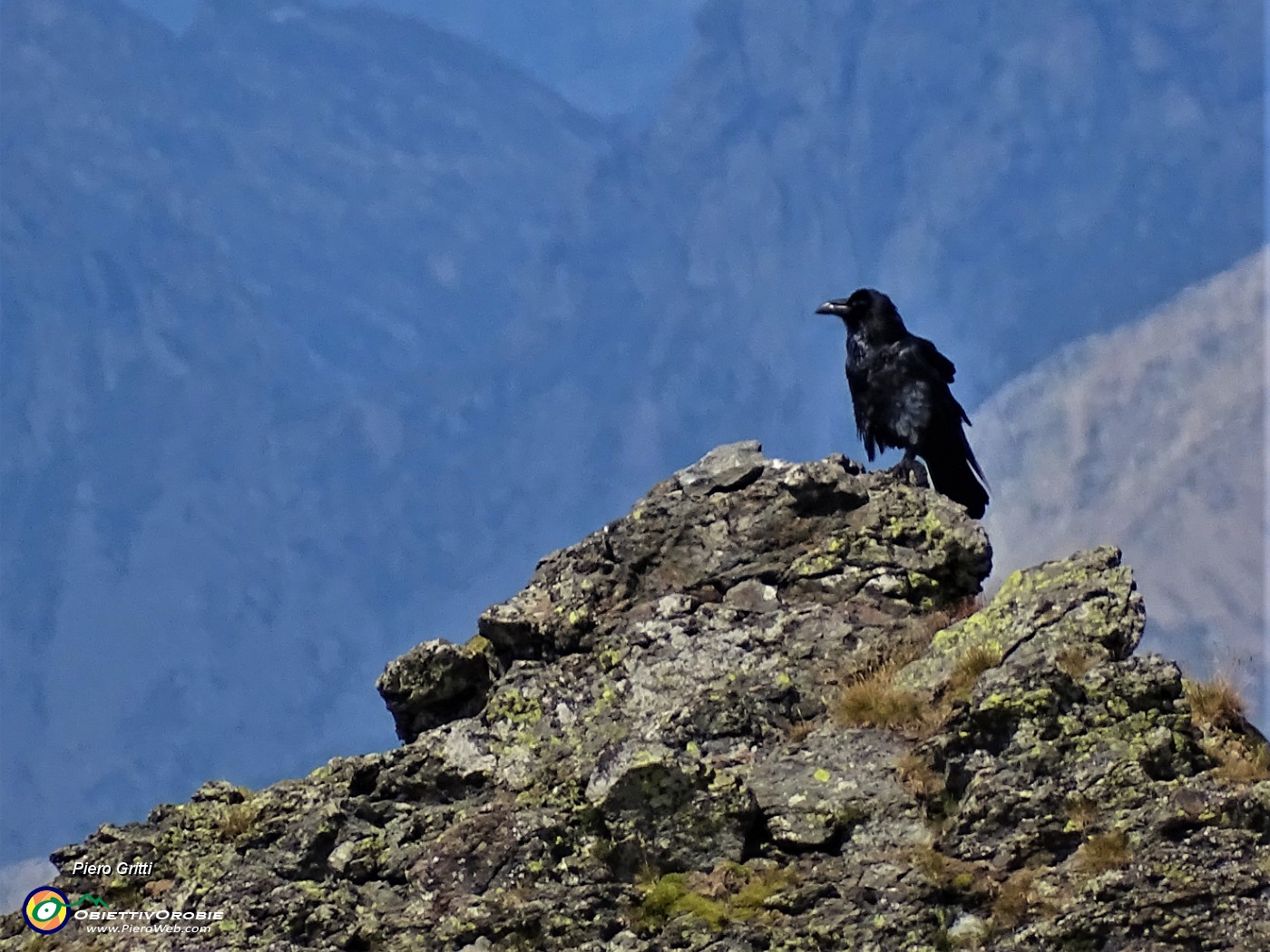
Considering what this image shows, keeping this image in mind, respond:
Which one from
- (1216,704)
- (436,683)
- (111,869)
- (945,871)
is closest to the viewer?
(945,871)

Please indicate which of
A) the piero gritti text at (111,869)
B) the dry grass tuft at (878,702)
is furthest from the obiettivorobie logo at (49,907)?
the dry grass tuft at (878,702)

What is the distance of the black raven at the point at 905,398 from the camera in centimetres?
1273

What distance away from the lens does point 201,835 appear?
8.95 m

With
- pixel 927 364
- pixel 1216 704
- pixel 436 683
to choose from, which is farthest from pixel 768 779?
pixel 927 364

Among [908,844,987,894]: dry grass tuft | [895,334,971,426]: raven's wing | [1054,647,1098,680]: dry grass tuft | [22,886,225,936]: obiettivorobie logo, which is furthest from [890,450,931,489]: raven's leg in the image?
[22,886,225,936]: obiettivorobie logo

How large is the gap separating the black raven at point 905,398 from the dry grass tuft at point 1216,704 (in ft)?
14.6

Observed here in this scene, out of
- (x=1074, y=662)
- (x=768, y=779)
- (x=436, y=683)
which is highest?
(x=436, y=683)

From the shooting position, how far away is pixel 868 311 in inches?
532

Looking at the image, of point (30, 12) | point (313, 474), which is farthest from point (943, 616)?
point (30, 12)

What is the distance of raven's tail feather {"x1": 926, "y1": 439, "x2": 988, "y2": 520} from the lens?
12820mm

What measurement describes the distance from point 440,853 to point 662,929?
153cm

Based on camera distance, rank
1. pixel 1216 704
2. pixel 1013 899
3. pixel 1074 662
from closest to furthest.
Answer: pixel 1013 899 < pixel 1216 704 < pixel 1074 662

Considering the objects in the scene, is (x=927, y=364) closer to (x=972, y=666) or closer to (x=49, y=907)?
(x=972, y=666)

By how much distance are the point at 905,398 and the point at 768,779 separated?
535 centimetres
